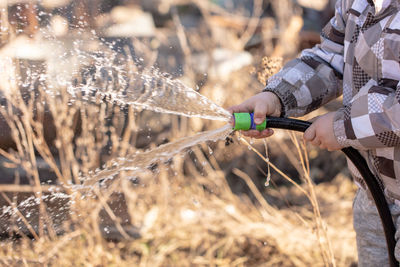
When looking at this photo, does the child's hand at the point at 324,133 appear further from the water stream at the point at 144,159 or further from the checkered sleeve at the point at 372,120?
the water stream at the point at 144,159

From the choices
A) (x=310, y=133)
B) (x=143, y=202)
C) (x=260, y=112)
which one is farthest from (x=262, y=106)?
(x=143, y=202)

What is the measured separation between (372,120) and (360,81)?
0.18 m

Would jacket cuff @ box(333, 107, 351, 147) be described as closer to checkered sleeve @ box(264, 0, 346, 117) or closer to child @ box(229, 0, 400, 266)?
child @ box(229, 0, 400, 266)

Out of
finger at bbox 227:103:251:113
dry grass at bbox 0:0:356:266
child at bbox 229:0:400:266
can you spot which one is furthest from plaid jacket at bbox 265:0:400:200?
dry grass at bbox 0:0:356:266

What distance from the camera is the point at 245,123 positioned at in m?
1.19

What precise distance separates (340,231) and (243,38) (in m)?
1.44

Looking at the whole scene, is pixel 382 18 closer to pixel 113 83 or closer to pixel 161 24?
pixel 113 83

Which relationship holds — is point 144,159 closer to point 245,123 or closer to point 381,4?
point 245,123

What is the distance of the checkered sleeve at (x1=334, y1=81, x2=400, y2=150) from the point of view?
106cm

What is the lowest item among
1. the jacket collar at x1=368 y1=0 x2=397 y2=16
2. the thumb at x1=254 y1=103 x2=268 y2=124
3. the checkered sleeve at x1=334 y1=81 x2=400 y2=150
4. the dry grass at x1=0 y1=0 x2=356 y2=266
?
the dry grass at x1=0 y1=0 x2=356 y2=266

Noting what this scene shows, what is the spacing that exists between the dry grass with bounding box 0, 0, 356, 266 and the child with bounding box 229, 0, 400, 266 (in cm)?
31

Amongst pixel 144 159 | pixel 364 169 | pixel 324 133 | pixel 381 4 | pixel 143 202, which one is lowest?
pixel 143 202

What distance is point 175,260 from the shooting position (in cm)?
244

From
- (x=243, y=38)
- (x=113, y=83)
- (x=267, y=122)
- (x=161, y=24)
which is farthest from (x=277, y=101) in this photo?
(x=161, y=24)
